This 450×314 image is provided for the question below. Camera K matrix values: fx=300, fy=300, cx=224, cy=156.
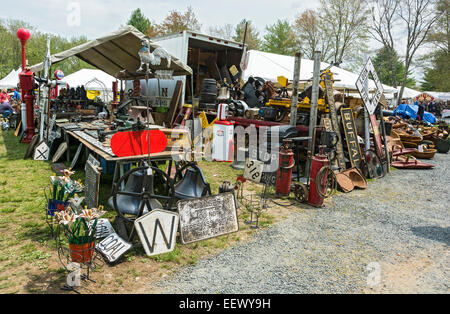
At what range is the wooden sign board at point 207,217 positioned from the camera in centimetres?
357

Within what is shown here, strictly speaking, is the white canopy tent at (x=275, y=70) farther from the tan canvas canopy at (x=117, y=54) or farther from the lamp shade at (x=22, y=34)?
the lamp shade at (x=22, y=34)

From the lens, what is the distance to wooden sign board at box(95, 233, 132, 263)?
10.2 ft

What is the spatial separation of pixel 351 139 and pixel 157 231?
555cm

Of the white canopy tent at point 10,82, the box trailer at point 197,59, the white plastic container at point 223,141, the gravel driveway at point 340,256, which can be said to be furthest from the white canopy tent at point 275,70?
the white canopy tent at point 10,82

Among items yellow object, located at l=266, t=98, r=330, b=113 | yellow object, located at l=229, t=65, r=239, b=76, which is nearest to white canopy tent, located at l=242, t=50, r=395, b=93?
yellow object, located at l=229, t=65, r=239, b=76

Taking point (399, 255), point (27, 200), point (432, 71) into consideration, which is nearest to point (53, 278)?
point (27, 200)

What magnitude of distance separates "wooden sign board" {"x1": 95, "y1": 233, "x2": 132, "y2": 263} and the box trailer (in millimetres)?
6978

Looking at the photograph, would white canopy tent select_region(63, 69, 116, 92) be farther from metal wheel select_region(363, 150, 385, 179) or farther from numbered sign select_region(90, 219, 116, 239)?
numbered sign select_region(90, 219, 116, 239)

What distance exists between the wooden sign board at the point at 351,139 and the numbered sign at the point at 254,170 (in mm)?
2412

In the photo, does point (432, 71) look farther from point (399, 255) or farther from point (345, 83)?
point (399, 255)

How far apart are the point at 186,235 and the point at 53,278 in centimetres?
140

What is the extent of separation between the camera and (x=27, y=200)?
475 centimetres

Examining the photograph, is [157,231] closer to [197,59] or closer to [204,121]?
[204,121]

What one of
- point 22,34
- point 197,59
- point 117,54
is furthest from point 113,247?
point 197,59
